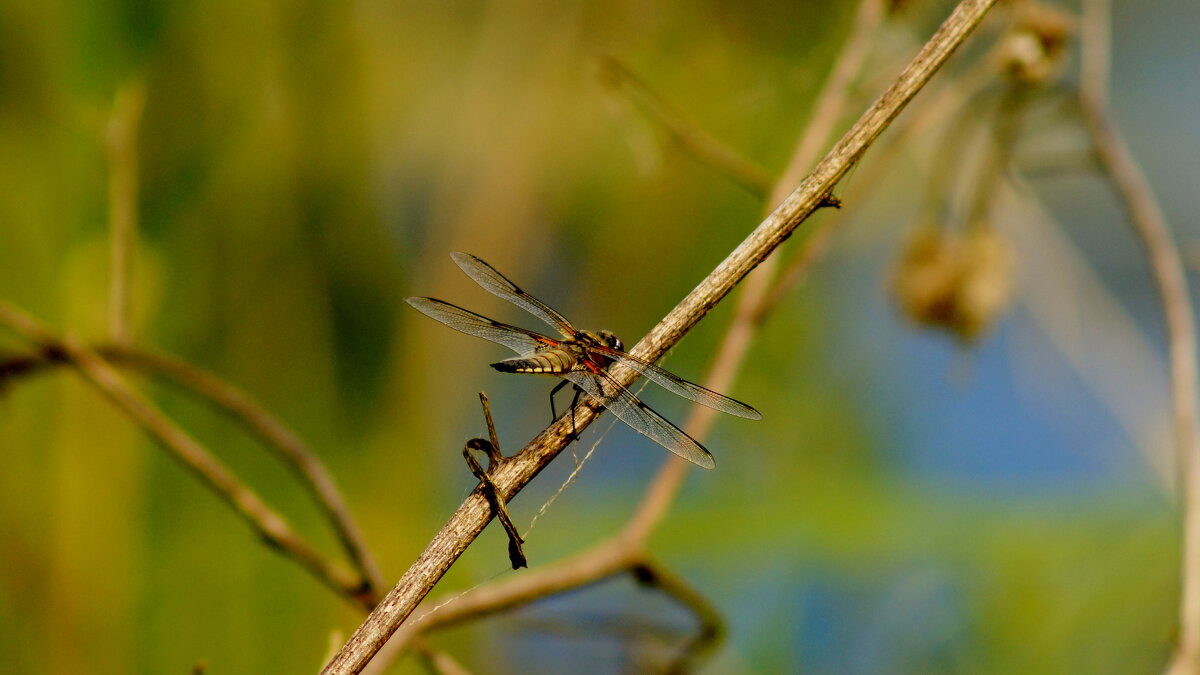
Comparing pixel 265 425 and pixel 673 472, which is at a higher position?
pixel 673 472

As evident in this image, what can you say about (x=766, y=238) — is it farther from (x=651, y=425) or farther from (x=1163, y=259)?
(x=1163, y=259)

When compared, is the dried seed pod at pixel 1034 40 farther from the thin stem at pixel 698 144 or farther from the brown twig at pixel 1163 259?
the thin stem at pixel 698 144

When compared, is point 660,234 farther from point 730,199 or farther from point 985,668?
point 985,668

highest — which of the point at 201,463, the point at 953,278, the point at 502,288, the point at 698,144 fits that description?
the point at 953,278

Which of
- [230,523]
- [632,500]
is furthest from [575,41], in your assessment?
[230,523]

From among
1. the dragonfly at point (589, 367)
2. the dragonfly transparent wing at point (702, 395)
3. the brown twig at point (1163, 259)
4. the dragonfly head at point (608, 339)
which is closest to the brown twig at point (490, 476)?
the dragonfly at point (589, 367)

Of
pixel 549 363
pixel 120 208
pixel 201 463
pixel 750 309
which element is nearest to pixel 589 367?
pixel 549 363

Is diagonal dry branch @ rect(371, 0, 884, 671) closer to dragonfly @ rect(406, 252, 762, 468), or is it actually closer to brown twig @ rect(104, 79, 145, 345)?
dragonfly @ rect(406, 252, 762, 468)
